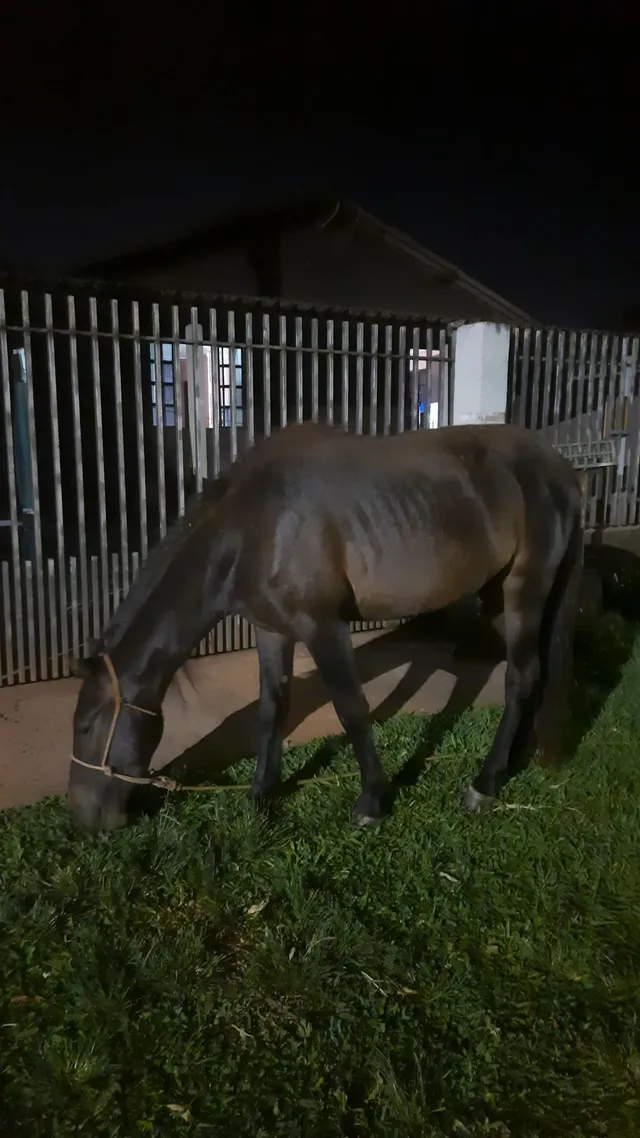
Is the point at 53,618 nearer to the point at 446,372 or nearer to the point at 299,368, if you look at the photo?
the point at 299,368

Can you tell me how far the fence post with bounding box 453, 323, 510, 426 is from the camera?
6.82m

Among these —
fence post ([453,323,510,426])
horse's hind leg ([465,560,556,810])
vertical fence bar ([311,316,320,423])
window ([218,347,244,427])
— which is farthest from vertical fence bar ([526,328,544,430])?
horse's hind leg ([465,560,556,810])

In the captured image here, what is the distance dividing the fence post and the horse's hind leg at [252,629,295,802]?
4295 mm

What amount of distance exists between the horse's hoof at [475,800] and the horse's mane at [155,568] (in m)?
1.82

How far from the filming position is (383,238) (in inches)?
414

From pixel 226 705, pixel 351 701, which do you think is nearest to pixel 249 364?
pixel 226 705

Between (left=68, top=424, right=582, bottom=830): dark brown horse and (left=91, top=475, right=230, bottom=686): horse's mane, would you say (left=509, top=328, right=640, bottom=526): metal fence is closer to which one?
(left=68, top=424, right=582, bottom=830): dark brown horse

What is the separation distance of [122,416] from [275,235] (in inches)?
215

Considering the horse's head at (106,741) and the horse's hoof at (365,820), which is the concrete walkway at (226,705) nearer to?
the horse's head at (106,741)

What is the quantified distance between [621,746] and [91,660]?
298 centimetres

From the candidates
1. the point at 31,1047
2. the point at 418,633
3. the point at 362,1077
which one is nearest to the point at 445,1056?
the point at 362,1077

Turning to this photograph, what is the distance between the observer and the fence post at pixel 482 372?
6.82 m

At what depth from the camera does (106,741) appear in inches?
115

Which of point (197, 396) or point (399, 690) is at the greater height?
point (197, 396)
